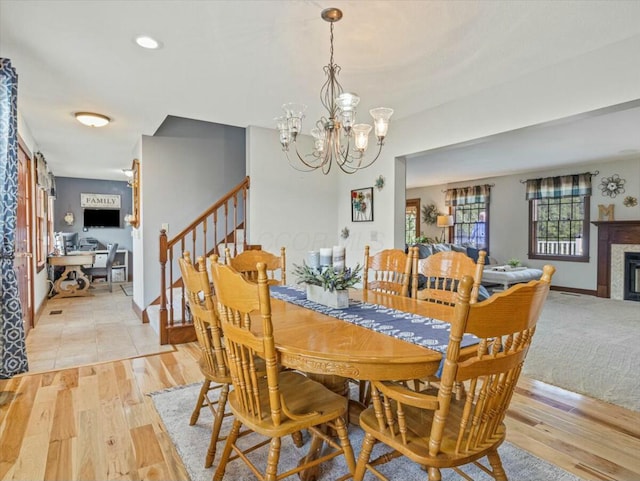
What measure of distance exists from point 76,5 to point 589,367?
450 centimetres

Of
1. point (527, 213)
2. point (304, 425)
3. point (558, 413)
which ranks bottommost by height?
point (558, 413)

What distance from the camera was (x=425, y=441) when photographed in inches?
52.1

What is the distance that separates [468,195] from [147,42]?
26.9 ft

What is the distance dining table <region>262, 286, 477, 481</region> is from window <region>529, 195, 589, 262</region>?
22.2 feet

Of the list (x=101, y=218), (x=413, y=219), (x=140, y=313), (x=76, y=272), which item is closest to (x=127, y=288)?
(x=76, y=272)

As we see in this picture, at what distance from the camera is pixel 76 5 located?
211 cm

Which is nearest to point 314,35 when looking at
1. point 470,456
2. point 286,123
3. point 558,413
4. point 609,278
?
point 286,123

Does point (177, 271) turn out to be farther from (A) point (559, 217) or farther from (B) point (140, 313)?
(A) point (559, 217)

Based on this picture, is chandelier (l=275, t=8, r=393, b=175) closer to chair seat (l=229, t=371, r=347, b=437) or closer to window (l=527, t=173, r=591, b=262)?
chair seat (l=229, t=371, r=347, b=437)

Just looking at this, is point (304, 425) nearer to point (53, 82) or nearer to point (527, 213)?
point (53, 82)

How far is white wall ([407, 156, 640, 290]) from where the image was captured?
264 inches

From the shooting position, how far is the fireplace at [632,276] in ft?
21.4

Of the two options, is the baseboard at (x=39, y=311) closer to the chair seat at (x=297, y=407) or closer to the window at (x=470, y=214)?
the chair seat at (x=297, y=407)

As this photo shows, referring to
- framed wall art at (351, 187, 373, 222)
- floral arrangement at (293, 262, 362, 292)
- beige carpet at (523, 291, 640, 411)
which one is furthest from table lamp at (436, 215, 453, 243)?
floral arrangement at (293, 262, 362, 292)
